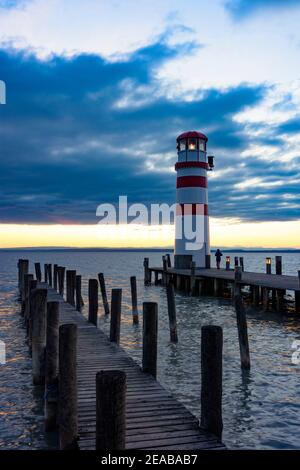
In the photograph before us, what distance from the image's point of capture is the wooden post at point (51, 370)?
6.82 metres

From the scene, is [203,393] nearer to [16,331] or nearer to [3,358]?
[3,358]

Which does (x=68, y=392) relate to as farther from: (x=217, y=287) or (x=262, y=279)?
(x=217, y=287)

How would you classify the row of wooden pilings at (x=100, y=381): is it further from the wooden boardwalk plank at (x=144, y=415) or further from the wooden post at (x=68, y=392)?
the wooden boardwalk plank at (x=144, y=415)

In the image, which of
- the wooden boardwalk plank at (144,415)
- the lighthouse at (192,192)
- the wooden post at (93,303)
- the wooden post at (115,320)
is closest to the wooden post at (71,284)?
the wooden post at (93,303)

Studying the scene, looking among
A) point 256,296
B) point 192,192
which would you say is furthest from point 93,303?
point 192,192

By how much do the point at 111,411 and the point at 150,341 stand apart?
4342 millimetres

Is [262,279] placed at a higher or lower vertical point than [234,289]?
higher

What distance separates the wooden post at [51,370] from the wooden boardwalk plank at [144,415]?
43 centimetres

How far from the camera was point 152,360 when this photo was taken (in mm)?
8117

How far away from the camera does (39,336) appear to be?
9320 mm

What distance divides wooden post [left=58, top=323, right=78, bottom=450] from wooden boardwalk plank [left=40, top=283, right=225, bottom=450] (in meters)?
0.16

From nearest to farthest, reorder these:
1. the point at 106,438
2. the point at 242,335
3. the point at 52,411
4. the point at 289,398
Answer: the point at 106,438, the point at 52,411, the point at 289,398, the point at 242,335

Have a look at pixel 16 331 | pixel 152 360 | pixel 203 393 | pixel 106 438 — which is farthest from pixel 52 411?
pixel 16 331
